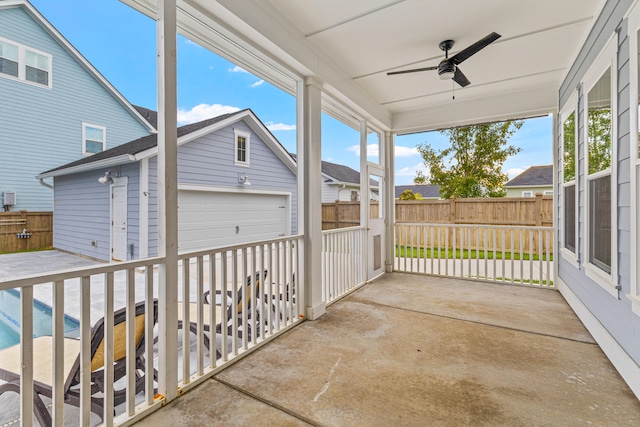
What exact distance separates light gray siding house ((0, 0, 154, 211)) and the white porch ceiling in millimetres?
894

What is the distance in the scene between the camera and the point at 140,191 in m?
1.70

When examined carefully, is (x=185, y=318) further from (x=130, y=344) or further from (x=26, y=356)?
(x=26, y=356)

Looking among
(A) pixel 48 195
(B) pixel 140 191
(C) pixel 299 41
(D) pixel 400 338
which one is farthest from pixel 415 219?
(A) pixel 48 195

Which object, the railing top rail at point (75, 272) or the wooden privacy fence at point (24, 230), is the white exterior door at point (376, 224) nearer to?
the railing top rail at point (75, 272)

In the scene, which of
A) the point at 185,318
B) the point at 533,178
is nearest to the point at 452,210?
the point at 533,178

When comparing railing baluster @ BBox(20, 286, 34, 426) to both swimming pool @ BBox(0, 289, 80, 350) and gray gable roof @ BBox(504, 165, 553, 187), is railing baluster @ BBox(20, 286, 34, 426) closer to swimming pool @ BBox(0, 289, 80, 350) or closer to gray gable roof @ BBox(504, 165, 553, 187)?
swimming pool @ BBox(0, 289, 80, 350)

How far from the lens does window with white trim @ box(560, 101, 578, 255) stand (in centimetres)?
340

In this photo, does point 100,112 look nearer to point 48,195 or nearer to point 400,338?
point 48,195

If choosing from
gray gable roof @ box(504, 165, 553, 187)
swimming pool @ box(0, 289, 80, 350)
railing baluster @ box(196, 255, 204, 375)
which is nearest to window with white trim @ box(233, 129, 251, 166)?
railing baluster @ box(196, 255, 204, 375)

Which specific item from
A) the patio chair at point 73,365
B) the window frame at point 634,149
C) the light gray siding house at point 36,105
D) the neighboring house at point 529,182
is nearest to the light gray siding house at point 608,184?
the window frame at point 634,149

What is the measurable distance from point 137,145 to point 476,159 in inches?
272

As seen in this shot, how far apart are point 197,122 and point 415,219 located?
5.47 meters

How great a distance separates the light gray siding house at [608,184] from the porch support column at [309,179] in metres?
2.38

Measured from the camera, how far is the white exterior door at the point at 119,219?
4.86 feet
